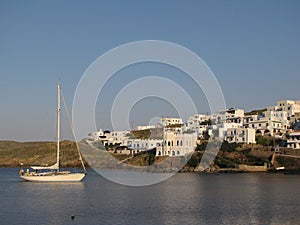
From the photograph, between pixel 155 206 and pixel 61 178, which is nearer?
pixel 155 206

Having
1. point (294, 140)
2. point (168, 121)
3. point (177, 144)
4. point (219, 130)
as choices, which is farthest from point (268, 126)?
point (168, 121)

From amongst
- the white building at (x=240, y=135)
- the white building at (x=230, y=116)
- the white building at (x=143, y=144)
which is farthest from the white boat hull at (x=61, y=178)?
the white building at (x=230, y=116)

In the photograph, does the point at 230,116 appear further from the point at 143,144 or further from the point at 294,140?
the point at 294,140

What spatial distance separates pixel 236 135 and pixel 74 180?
3988 centimetres

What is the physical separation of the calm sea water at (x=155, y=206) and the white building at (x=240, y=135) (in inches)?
1435

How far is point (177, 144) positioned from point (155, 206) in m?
51.7

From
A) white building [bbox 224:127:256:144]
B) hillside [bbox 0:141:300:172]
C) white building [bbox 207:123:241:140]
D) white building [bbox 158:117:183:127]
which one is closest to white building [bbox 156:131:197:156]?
hillside [bbox 0:141:300:172]

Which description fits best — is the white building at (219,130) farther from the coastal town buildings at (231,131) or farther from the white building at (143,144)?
the white building at (143,144)

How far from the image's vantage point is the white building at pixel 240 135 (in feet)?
259

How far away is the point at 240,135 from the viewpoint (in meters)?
79.9

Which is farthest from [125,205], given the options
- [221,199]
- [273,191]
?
[273,191]

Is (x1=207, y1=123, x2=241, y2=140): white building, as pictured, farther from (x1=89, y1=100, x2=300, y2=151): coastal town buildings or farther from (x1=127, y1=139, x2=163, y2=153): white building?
(x1=127, y1=139, x2=163, y2=153): white building

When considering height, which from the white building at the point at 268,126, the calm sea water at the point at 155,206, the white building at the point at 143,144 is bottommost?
the calm sea water at the point at 155,206

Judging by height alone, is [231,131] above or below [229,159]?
above
